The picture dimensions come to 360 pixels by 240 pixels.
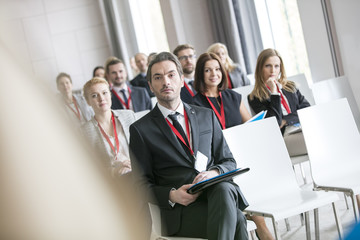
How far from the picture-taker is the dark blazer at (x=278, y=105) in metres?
3.93

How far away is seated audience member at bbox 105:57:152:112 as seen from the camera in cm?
535

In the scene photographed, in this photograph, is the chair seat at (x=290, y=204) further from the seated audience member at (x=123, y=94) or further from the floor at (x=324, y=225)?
the seated audience member at (x=123, y=94)

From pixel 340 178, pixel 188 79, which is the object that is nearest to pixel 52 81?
pixel 340 178

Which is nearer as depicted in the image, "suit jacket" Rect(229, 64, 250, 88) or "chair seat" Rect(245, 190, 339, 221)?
"chair seat" Rect(245, 190, 339, 221)

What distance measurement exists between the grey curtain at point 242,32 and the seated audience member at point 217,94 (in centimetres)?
371

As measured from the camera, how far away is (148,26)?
11883 mm

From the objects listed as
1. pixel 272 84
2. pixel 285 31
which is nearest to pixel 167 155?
pixel 272 84

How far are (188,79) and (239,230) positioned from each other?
9.93ft

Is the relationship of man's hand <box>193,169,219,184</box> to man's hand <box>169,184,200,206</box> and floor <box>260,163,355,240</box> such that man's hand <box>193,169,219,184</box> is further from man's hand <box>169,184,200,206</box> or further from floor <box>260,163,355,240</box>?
floor <box>260,163,355,240</box>

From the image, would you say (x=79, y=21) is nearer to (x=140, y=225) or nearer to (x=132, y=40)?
(x=140, y=225)

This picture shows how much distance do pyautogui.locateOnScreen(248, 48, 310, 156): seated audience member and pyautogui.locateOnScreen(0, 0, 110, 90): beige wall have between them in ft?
11.7

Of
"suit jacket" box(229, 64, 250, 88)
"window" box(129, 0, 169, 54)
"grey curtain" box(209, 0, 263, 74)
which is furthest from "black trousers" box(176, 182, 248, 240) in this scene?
"window" box(129, 0, 169, 54)

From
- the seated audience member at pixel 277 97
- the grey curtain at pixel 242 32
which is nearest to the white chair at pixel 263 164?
the seated audience member at pixel 277 97

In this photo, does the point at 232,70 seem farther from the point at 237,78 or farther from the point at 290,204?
the point at 290,204
